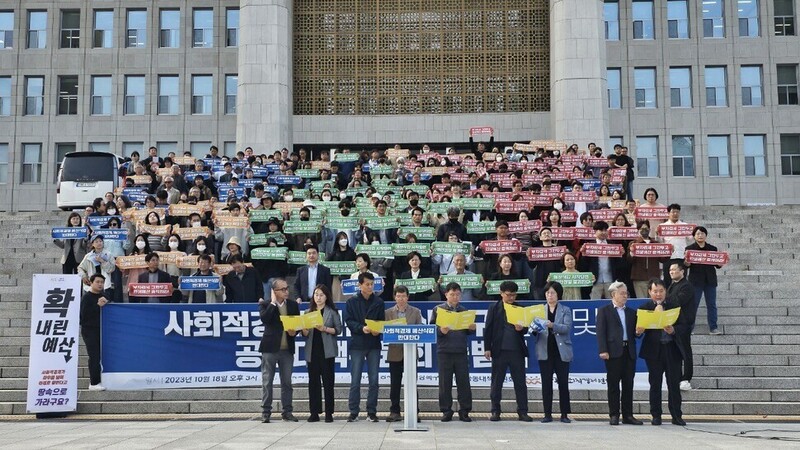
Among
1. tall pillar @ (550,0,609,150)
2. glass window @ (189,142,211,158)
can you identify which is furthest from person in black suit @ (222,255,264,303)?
glass window @ (189,142,211,158)

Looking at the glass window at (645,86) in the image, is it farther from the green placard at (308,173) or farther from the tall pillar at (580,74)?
the green placard at (308,173)

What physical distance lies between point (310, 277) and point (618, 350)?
5818 millimetres

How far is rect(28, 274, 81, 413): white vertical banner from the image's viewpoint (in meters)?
13.8

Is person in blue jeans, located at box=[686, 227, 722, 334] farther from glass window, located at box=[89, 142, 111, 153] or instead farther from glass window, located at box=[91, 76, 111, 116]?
glass window, located at box=[91, 76, 111, 116]

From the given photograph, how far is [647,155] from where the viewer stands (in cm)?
4075

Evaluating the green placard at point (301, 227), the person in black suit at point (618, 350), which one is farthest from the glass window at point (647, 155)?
the person in black suit at point (618, 350)

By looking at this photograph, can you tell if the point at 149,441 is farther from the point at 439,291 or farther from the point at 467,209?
the point at 467,209

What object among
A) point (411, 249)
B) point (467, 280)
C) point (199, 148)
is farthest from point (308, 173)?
point (199, 148)

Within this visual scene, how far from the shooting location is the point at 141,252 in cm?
1759

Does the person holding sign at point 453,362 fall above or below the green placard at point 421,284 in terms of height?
below

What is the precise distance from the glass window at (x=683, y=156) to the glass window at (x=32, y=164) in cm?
2932

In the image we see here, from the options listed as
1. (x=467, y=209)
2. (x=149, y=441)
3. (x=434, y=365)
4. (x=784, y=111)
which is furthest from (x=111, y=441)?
(x=784, y=111)

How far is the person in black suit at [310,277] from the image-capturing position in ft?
52.6

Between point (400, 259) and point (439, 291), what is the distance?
1.44m
